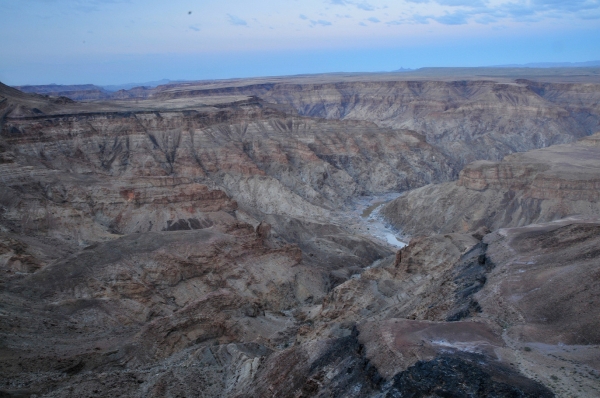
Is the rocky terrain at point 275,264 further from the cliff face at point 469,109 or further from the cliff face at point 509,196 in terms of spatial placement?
the cliff face at point 469,109

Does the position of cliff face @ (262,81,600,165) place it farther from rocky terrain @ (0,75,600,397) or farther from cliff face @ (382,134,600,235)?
cliff face @ (382,134,600,235)

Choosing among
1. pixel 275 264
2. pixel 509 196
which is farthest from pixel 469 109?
pixel 275 264

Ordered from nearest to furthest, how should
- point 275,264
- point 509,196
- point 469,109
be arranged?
point 275,264, point 509,196, point 469,109

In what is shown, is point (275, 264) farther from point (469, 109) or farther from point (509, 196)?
point (469, 109)

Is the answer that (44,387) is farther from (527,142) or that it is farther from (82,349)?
(527,142)

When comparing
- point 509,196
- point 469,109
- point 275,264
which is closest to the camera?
point 275,264
